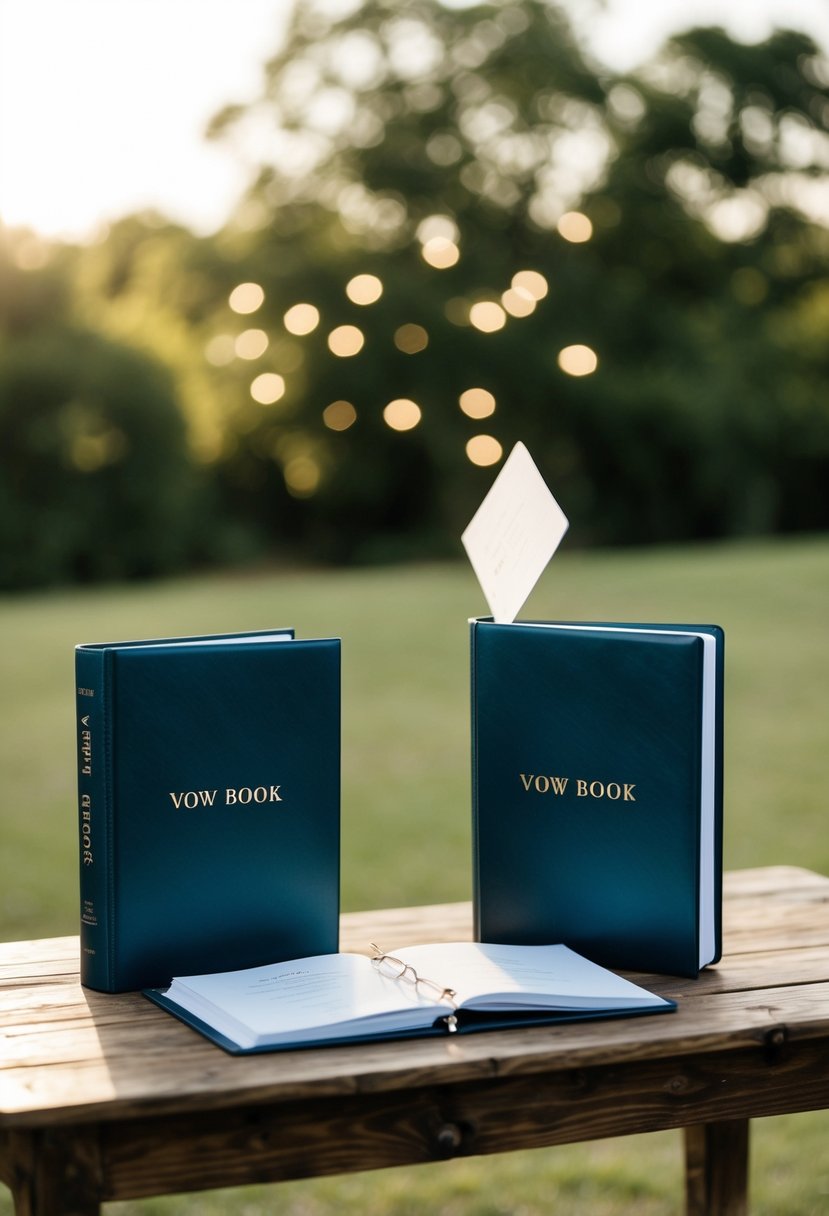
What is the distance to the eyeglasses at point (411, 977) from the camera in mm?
978

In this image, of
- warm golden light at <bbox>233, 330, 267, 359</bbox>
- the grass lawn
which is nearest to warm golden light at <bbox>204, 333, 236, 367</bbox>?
warm golden light at <bbox>233, 330, 267, 359</bbox>

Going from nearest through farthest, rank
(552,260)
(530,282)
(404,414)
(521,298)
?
(521,298) → (404,414) → (530,282) → (552,260)

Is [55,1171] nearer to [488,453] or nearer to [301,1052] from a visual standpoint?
[301,1052]

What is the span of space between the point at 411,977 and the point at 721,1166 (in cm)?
68

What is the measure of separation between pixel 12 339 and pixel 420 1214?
1204 centimetres

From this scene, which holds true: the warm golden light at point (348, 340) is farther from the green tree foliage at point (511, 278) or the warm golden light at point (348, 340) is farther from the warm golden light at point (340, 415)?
the green tree foliage at point (511, 278)

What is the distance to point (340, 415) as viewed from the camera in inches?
582

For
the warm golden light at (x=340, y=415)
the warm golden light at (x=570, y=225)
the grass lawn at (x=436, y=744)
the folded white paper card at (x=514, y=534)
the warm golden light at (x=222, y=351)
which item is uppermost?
the warm golden light at (x=570, y=225)

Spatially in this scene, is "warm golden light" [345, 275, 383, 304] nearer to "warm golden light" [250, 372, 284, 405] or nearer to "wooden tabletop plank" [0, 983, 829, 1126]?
"warm golden light" [250, 372, 284, 405]

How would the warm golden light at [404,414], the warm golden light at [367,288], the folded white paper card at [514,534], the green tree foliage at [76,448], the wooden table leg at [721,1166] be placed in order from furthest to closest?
1. the green tree foliage at [76,448]
2. the warm golden light at [367,288]
3. the warm golden light at [404,414]
4. the wooden table leg at [721,1166]
5. the folded white paper card at [514,534]

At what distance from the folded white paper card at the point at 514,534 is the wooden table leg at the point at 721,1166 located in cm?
73

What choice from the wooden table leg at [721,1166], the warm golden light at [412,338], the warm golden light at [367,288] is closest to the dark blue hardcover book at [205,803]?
the wooden table leg at [721,1166]

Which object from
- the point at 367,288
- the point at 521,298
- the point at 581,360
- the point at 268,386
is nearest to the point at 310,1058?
the point at 581,360

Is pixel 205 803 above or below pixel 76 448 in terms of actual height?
below
